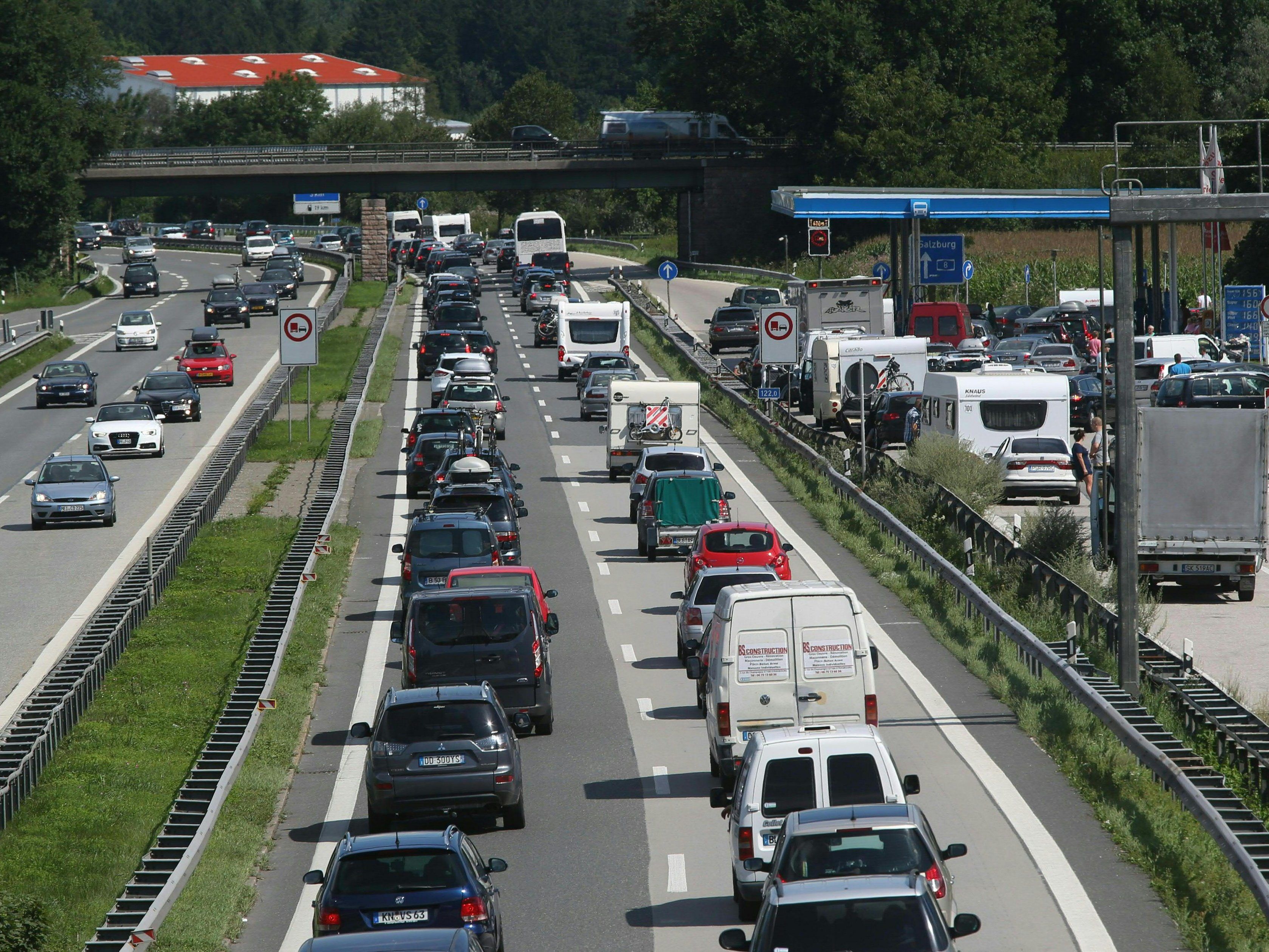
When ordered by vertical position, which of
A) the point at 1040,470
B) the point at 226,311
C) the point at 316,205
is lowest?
the point at 1040,470

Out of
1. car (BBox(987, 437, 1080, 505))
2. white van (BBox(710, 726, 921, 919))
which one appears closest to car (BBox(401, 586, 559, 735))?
white van (BBox(710, 726, 921, 919))

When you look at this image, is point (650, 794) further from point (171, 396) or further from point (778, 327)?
point (171, 396)

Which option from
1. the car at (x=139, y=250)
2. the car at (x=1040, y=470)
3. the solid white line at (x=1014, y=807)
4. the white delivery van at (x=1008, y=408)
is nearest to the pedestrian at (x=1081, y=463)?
the car at (x=1040, y=470)

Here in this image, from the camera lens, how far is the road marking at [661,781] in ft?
59.9

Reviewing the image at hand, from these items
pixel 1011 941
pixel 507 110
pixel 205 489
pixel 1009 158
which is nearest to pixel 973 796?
pixel 1011 941

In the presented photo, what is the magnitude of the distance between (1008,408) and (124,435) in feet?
69.9

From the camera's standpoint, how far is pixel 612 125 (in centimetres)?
10150

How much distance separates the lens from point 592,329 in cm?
5797

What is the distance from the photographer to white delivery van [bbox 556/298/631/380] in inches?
2272

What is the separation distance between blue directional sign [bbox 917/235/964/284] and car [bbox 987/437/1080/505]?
33.8 meters

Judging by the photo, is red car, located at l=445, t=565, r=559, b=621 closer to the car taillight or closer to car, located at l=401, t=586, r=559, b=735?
car, located at l=401, t=586, r=559, b=735

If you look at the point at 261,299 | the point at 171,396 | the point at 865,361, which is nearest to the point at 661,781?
the point at 865,361

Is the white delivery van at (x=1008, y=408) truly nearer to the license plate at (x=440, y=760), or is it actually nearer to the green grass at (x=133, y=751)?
the green grass at (x=133, y=751)

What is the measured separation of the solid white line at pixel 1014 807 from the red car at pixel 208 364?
32570mm
